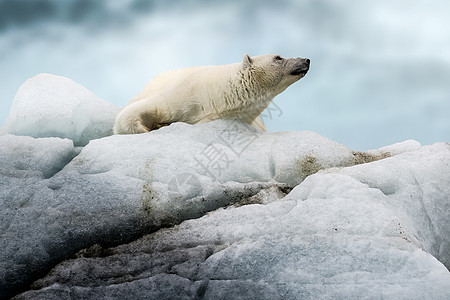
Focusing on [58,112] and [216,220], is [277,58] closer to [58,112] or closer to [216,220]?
[58,112]

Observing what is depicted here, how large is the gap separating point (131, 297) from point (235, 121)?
15.6 ft

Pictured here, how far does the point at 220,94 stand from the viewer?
831 cm

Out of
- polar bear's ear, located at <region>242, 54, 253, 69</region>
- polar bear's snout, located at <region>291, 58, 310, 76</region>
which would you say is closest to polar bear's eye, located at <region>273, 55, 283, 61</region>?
polar bear's snout, located at <region>291, 58, 310, 76</region>

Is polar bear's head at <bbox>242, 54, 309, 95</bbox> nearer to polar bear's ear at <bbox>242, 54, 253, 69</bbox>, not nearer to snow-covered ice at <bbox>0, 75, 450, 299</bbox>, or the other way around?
polar bear's ear at <bbox>242, 54, 253, 69</bbox>

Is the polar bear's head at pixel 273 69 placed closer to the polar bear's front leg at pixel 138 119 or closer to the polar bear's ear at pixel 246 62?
the polar bear's ear at pixel 246 62

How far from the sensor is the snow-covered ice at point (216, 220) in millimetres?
3721

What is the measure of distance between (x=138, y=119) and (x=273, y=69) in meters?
2.45

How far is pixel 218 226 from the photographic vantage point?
457 cm

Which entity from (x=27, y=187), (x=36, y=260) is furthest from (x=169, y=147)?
(x=36, y=260)

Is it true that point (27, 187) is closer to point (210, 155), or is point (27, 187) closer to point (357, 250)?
point (210, 155)

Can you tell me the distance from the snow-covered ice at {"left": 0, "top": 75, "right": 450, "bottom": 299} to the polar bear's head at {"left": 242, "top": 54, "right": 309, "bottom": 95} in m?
1.84

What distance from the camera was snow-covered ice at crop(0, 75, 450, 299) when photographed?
3.72 m

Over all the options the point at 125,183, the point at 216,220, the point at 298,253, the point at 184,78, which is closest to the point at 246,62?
the point at 184,78

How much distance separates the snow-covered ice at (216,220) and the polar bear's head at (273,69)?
1837 millimetres
